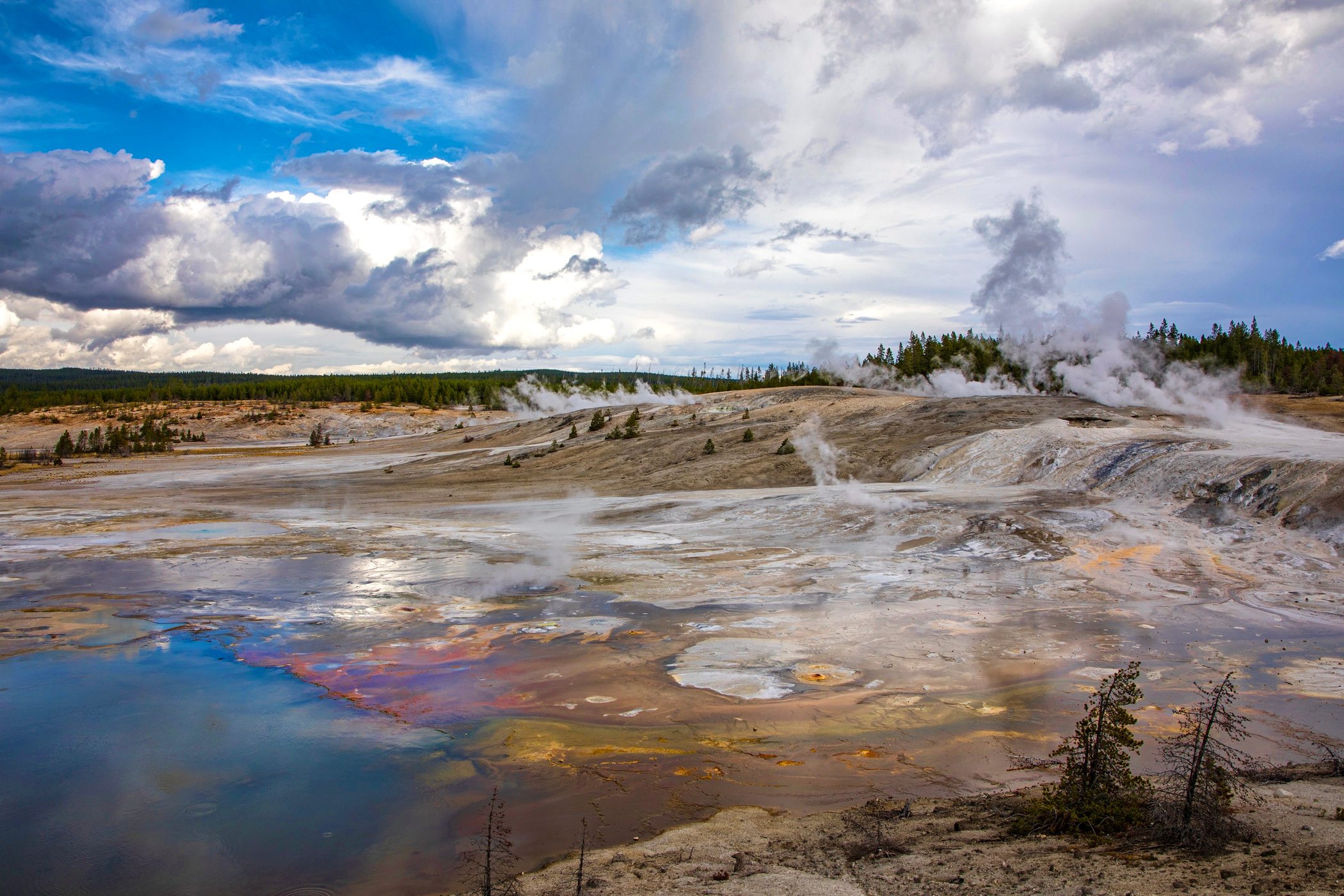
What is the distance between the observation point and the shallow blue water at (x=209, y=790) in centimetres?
704

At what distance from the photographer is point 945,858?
6277mm

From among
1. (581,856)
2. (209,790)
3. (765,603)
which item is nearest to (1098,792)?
(581,856)

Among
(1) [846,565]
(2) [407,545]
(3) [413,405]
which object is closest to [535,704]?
(1) [846,565]

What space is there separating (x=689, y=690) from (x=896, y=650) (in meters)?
4.12

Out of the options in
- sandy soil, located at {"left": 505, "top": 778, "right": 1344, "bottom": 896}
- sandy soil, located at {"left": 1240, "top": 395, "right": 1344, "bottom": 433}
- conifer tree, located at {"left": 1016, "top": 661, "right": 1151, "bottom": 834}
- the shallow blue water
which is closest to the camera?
sandy soil, located at {"left": 505, "top": 778, "right": 1344, "bottom": 896}

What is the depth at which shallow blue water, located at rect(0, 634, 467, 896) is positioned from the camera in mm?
7039

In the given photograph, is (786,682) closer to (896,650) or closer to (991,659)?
(896,650)

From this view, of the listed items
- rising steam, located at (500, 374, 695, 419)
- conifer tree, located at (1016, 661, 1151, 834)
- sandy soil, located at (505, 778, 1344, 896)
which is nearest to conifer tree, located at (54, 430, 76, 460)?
rising steam, located at (500, 374, 695, 419)

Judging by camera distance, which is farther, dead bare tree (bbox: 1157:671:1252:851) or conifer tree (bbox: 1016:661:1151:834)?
conifer tree (bbox: 1016:661:1151:834)

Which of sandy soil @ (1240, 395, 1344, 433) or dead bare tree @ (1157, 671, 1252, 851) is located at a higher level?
sandy soil @ (1240, 395, 1344, 433)

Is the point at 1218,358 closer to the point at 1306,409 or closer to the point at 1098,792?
the point at 1306,409

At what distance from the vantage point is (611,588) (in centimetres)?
1822

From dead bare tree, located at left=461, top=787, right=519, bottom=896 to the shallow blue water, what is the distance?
9.9 inches

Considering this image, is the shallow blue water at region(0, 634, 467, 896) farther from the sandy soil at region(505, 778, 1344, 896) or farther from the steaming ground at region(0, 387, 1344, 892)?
the sandy soil at region(505, 778, 1344, 896)
